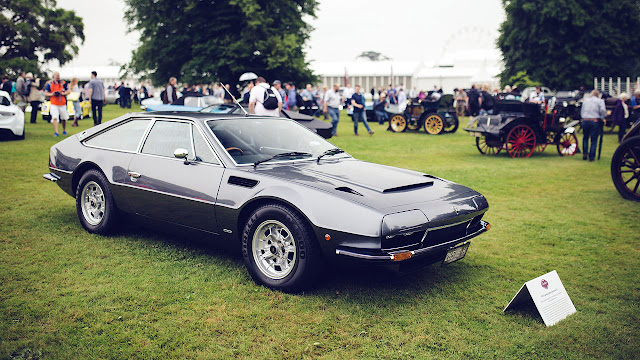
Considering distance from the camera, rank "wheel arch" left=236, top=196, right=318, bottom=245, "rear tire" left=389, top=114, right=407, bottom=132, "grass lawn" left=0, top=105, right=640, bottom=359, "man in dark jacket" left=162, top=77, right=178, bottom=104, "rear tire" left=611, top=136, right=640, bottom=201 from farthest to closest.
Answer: "rear tire" left=389, top=114, right=407, bottom=132
"man in dark jacket" left=162, top=77, right=178, bottom=104
"rear tire" left=611, top=136, right=640, bottom=201
"wheel arch" left=236, top=196, right=318, bottom=245
"grass lawn" left=0, top=105, right=640, bottom=359

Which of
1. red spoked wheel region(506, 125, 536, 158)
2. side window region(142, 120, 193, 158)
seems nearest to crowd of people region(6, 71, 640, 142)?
red spoked wheel region(506, 125, 536, 158)

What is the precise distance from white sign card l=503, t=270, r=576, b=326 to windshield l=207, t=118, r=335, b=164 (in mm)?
2237

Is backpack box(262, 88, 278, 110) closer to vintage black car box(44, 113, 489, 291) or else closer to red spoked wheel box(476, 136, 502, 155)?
vintage black car box(44, 113, 489, 291)

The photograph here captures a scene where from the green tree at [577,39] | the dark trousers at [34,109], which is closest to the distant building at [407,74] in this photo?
the green tree at [577,39]

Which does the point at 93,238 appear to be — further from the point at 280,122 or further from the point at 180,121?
the point at 280,122

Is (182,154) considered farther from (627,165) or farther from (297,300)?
(627,165)

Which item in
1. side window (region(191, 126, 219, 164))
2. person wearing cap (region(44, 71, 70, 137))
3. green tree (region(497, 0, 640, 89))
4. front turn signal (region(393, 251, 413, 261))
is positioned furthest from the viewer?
green tree (region(497, 0, 640, 89))

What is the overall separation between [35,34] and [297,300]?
53.1m

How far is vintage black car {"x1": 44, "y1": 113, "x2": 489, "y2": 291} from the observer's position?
3803 mm

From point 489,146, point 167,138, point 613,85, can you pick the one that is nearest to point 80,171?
Answer: point 167,138

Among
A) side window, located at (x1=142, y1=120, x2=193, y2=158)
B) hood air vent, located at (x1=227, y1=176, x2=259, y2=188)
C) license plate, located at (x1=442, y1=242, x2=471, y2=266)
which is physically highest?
side window, located at (x1=142, y1=120, x2=193, y2=158)

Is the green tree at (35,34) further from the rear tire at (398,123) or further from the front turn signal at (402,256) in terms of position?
the front turn signal at (402,256)

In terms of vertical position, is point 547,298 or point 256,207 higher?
point 256,207

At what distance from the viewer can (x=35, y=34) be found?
48125 millimetres
